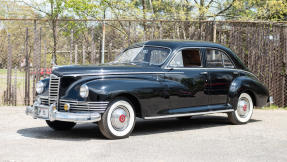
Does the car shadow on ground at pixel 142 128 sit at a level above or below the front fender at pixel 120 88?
below

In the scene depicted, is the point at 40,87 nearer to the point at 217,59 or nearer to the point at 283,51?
the point at 217,59

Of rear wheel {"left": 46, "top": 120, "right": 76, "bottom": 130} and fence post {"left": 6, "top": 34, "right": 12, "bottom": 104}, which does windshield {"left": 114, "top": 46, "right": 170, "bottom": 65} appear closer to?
rear wheel {"left": 46, "top": 120, "right": 76, "bottom": 130}

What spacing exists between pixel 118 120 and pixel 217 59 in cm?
304

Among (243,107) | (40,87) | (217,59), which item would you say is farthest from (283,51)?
(40,87)

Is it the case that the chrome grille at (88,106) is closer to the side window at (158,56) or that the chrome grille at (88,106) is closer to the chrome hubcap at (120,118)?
the chrome hubcap at (120,118)

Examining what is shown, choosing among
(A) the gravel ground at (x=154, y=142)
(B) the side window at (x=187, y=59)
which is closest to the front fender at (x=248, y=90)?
(A) the gravel ground at (x=154, y=142)

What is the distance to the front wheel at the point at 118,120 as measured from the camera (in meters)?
6.63

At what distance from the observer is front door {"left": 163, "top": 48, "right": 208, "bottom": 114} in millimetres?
7605

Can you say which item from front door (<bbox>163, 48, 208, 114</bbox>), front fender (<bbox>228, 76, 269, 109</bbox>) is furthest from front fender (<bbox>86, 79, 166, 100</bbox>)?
front fender (<bbox>228, 76, 269, 109</bbox>)

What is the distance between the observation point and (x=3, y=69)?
12.1 m

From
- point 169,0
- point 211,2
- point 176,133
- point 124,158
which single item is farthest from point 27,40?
point 211,2

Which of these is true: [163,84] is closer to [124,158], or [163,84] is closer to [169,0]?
[124,158]

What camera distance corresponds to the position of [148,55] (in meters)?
7.88

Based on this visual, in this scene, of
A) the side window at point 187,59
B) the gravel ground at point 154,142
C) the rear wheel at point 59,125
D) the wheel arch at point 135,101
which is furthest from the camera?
the side window at point 187,59
